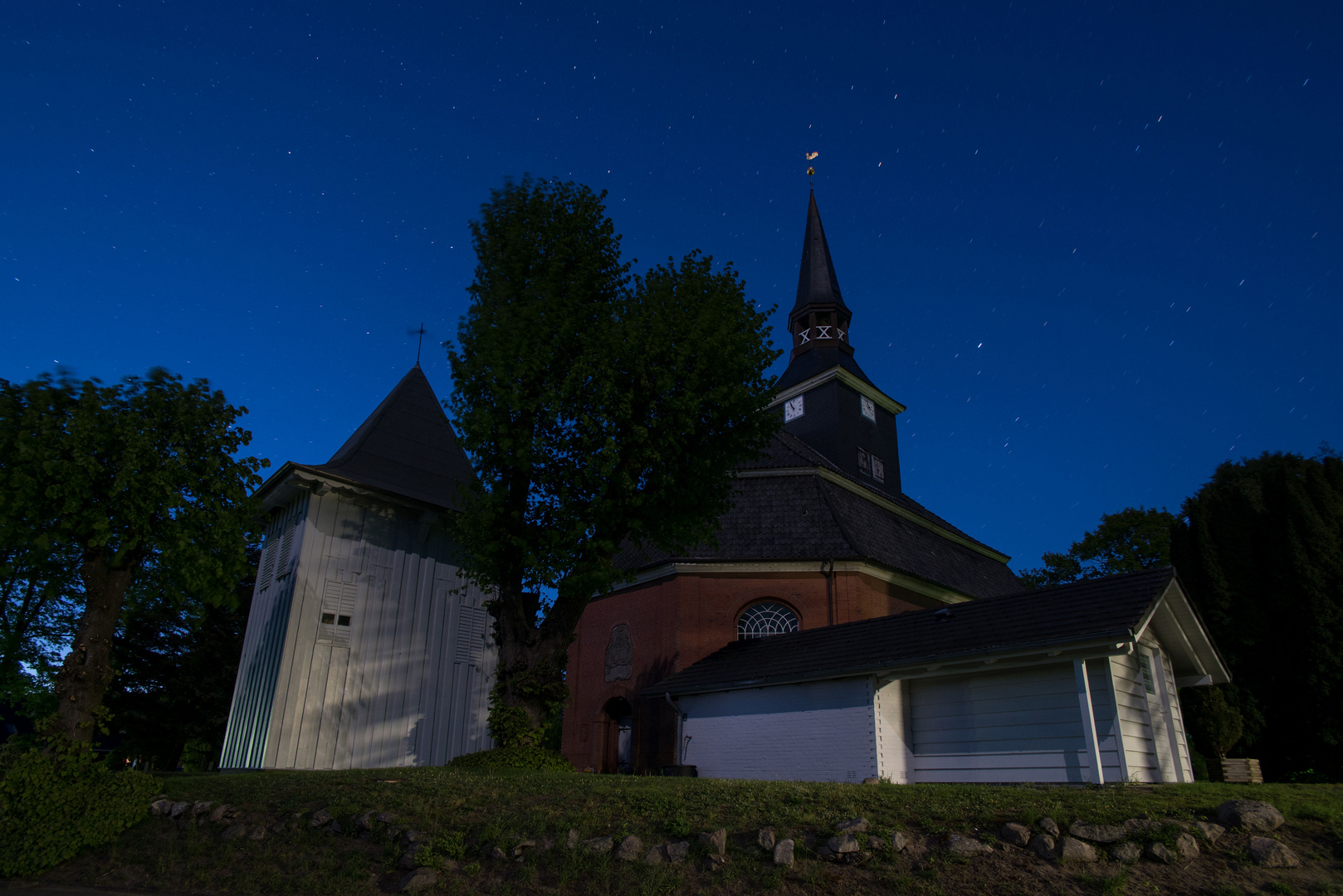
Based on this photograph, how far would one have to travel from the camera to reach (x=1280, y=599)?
18781 millimetres

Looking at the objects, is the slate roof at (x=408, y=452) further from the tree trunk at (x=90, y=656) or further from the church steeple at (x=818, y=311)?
the church steeple at (x=818, y=311)

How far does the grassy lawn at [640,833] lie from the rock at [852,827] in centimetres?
11

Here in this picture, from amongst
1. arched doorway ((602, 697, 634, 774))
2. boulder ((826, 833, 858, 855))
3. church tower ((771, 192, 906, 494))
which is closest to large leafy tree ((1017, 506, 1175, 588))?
church tower ((771, 192, 906, 494))

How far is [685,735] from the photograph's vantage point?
61.4 ft

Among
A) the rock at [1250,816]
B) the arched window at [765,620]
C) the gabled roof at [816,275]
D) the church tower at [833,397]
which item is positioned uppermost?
the gabled roof at [816,275]

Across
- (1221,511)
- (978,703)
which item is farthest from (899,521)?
(978,703)

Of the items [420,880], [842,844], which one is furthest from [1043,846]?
[420,880]

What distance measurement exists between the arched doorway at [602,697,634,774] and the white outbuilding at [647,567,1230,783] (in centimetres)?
674

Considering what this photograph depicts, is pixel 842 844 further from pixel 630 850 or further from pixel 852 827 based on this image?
Answer: pixel 630 850

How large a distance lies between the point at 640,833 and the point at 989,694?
335 inches

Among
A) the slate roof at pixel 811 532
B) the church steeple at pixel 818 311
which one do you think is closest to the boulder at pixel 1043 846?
the slate roof at pixel 811 532

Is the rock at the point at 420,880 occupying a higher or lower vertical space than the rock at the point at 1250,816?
lower

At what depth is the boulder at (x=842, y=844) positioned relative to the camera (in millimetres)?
6801

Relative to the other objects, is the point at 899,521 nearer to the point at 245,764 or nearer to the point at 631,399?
the point at 631,399
